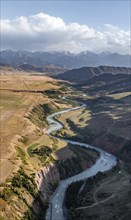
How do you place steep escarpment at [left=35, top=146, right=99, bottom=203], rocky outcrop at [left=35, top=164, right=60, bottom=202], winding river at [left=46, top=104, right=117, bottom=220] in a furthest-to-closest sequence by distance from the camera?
1. steep escarpment at [left=35, top=146, right=99, bottom=203]
2. rocky outcrop at [left=35, top=164, right=60, bottom=202]
3. winding river at [left=46, top=104, right=117, bottom=220]

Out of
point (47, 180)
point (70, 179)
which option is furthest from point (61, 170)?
point (47, 180)

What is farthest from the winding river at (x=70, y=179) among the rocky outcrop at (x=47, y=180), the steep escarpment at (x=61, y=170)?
the rocky outcrop at (x=47, y=180)

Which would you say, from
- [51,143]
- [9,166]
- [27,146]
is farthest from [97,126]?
[9,166]

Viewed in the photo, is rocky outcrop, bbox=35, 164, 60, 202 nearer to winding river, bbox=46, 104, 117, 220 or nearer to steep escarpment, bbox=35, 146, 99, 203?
steep escarpment, bbox=35, 146, 99, 203

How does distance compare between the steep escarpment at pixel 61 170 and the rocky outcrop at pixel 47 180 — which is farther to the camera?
the steep escarpment at pixel 61 170

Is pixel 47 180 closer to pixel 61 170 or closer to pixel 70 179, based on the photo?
pixel 70 179

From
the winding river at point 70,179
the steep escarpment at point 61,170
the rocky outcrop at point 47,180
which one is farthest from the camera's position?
the steep escarpment at point 61,170

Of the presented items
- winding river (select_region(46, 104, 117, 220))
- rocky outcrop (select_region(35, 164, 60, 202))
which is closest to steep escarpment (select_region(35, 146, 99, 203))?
rocky outcrop (select_region(35, 164, 60, 202))

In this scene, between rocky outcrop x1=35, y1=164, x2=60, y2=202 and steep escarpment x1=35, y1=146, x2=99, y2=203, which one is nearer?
rocky outcrop x1=35, y1=164, x2=60, y2=202

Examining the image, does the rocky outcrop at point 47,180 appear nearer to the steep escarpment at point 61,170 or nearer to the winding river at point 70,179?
the steep escarpment at point 61,170

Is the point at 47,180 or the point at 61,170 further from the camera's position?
the point at 61,170

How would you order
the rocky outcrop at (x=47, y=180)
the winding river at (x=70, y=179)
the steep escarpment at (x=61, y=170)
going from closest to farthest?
the winding river at (x=70, y=179) → the rocky outcrop at (x=47, y=180) → the steep escarpment at (x=61, y=170)
